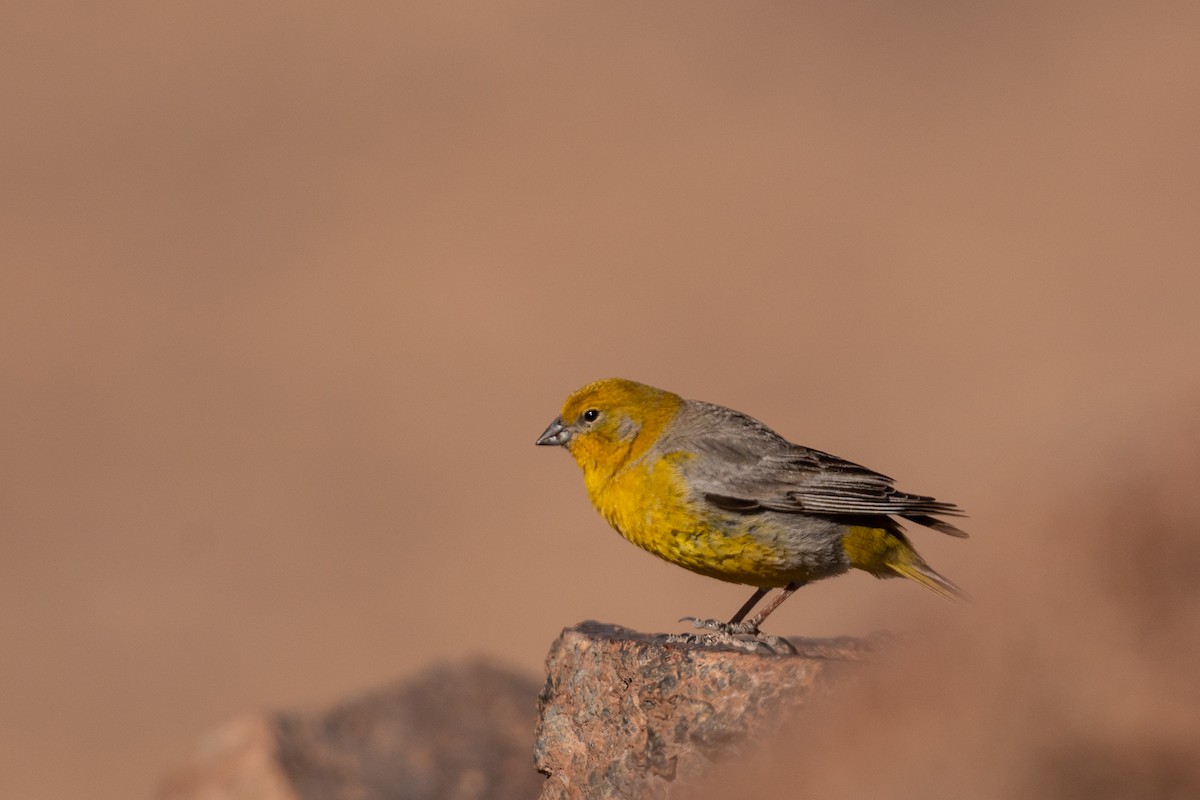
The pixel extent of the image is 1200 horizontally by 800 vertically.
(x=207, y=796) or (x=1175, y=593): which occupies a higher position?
(x=1175, y=593)

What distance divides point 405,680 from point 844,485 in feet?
9.16

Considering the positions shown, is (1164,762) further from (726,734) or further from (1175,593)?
(726,734)

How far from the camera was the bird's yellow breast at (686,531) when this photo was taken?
653 cm

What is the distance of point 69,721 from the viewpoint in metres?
14.5

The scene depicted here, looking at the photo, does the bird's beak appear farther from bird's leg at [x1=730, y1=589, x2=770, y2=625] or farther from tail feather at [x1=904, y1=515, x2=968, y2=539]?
tail feather at [x1=904, y1=515, x2=968, y2=539]

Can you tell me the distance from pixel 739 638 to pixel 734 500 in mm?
635

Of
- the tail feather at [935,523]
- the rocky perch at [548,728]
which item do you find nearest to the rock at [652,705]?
the rocky perch at [548,728]

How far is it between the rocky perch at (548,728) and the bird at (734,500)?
1.42 feet

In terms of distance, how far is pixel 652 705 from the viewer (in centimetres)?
562

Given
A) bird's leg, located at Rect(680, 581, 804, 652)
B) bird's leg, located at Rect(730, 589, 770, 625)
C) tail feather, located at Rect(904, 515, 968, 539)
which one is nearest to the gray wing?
tail feather, located at Rect(904, 515, 968, 539)

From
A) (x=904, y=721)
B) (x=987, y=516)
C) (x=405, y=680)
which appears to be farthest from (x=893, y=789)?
(x=405, y=680)

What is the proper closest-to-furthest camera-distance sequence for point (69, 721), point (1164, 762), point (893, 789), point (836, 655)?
point (1164, 762) → point (893, 789) → point (836, 655) → point (69, 721)

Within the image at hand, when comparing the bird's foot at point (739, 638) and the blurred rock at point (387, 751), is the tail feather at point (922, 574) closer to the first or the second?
the bird's foot at point (739, 638)

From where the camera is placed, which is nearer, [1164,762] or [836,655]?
[1164,762]
